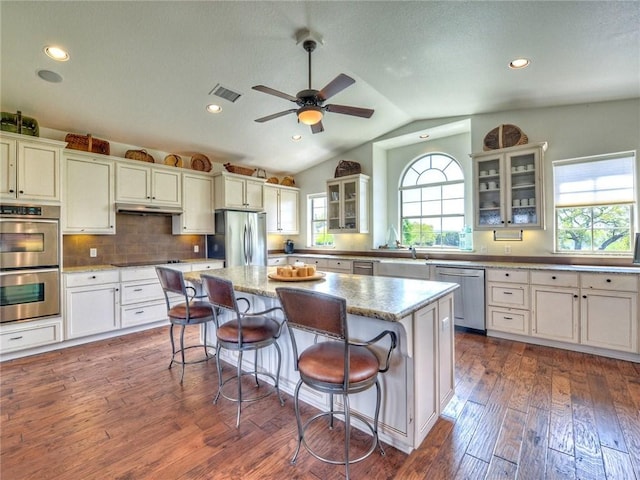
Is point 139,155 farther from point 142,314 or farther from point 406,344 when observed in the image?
point 406,344

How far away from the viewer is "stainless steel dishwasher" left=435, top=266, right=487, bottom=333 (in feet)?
12.3

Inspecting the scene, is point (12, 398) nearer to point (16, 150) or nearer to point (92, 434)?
point (92, 434)

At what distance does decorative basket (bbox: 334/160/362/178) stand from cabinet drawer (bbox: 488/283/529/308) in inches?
115

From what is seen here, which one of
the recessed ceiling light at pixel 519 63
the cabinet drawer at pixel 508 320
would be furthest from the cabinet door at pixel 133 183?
the cabinet drawer at pixel 508 320

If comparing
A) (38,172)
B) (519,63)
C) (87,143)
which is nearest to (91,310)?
(38,172)

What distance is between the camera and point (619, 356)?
3.03m

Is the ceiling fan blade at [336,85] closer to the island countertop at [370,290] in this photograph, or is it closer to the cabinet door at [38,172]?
the island countertop at [370,290]

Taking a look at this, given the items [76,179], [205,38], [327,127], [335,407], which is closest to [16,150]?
[76,179]

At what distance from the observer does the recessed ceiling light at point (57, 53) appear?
2.58 metres

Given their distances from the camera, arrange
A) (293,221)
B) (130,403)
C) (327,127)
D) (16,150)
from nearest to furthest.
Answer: (130,403) → (16,150) → (327,127) → (293,221)

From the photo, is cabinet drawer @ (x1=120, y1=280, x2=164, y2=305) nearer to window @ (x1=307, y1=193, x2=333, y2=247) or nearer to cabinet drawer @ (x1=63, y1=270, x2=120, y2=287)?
cabinet drawer @ (x1=63, y1=270, x2=120, y2=287)

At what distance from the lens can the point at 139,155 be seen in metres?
4.30

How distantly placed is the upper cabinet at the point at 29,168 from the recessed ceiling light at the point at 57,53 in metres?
1.05

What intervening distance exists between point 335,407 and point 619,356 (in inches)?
119
